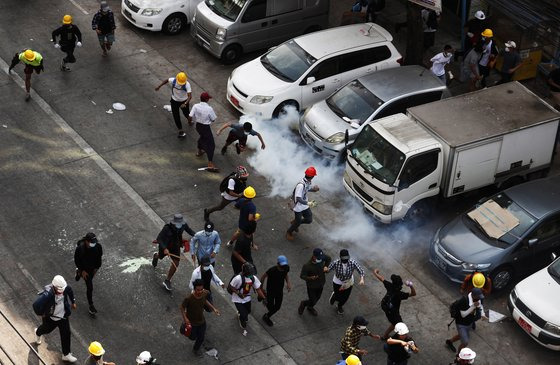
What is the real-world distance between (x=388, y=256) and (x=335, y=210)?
1645mm

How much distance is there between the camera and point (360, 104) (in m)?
21.0

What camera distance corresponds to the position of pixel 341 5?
90.3ft

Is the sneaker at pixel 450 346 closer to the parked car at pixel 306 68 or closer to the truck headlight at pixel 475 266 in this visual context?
the truck headlight at pixel 475 266

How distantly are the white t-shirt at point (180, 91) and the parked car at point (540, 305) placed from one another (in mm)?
8028

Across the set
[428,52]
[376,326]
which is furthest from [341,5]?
[376,326]

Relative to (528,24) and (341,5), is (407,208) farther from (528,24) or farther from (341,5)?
(341,5)

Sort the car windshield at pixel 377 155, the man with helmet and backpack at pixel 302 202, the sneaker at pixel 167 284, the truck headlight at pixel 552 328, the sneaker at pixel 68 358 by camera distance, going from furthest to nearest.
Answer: the car windshield at pixel 377 155 → the man with helmet and backpack at pixel 302 202 → the sneaker at pixel 167 284 → the truck headlight at pixel 552 328 → the sneaker at pixel 68 358

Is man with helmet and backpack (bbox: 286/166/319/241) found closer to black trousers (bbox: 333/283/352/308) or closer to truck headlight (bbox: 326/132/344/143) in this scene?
black trousers (bbox: 333/283/352/308)

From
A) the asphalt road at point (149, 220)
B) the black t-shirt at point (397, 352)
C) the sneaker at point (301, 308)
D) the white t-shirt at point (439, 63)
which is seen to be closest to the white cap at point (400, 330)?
the black t-shirt at point (397, 352)

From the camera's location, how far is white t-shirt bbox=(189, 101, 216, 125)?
65.4ft

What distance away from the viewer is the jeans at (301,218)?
1867 cm

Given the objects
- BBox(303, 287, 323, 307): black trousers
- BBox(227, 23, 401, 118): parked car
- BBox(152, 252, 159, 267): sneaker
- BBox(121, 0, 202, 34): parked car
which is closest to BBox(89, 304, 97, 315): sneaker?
BBox(152, 252, 159, 267): sneaker

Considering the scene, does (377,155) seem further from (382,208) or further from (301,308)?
(301,308)

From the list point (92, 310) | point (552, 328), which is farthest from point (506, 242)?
point (92, 310)
